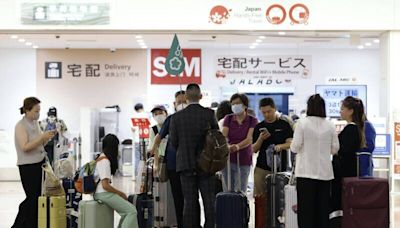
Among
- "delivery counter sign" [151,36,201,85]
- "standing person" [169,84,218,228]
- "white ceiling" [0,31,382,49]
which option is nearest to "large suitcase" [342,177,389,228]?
"standing person" [169,84,218,228]

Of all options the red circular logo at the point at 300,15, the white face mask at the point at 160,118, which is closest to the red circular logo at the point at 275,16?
the red circular logo at the point at 300,15

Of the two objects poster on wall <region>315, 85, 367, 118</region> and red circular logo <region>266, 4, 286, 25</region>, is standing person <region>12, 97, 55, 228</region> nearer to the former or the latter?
red circular logo <region>266, 4, 286, 25</region>

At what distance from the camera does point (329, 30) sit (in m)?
12.0

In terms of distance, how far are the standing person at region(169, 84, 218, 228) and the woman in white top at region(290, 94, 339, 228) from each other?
84 cm

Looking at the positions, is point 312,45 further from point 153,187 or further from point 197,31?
point 153,187

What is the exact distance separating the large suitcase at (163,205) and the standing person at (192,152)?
0.87m

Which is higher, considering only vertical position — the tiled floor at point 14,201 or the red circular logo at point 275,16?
the red circular logo at point 275,16

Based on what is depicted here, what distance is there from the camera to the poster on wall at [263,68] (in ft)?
58.6

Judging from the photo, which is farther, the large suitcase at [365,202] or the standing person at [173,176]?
the standing person at [173,176]

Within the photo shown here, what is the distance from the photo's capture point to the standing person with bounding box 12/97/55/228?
23.3 ft

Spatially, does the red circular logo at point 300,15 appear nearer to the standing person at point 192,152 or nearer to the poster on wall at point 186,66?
the standing person at point 192,152

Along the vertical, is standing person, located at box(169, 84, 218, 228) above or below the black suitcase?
above

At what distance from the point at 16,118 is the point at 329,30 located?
10735 mm

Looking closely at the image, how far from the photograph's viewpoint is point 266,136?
283 inches
